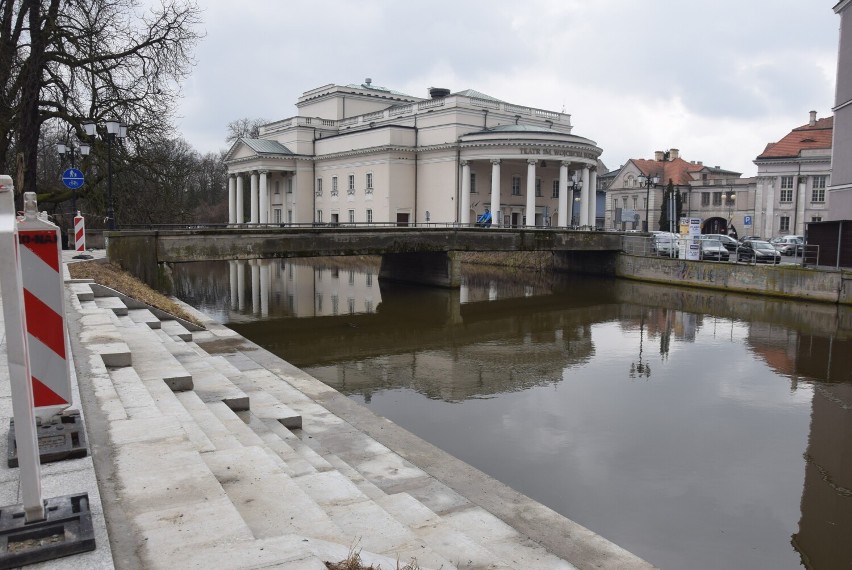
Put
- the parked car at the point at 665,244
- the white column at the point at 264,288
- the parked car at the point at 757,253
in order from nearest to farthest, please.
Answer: the white column at the point at 264,288
the parked car at the point at 757,253
the parked car at the point at 665,244

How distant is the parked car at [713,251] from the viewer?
134ft

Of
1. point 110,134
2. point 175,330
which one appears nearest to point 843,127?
point 110,134

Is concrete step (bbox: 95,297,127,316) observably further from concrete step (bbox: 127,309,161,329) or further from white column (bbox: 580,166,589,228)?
white column (bbox: 580,166,589,228)

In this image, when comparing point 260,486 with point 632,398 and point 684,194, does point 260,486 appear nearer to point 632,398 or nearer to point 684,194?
point 632,398

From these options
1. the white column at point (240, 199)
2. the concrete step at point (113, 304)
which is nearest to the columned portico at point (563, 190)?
the white column at point (240, 199)

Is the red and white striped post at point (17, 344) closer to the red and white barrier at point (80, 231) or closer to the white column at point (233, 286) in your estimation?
the red and white barrier at point (80, 231)

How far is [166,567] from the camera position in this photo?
3852mm

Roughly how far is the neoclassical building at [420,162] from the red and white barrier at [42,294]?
148 ft

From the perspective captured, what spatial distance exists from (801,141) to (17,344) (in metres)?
76.8

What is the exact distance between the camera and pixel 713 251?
4222 centimetres

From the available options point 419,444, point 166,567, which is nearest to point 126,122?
point 419,444

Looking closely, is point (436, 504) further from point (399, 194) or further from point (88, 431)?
point (399, 194)

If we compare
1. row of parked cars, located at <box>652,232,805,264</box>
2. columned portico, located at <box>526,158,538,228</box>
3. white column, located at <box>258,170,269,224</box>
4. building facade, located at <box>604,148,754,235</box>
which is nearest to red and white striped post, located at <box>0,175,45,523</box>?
row of parked cars, located at <box>652,232,805,264</box>

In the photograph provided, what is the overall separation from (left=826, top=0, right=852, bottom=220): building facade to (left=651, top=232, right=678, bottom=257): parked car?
876cm
